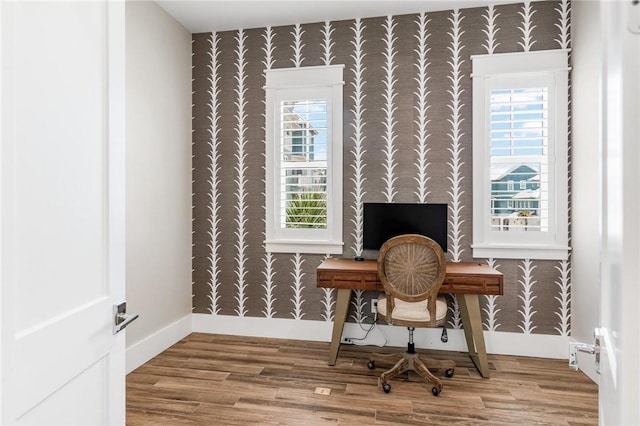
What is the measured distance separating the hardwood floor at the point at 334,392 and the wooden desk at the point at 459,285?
0.18 m

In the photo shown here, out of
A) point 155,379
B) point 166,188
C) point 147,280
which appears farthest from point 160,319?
point 166,188

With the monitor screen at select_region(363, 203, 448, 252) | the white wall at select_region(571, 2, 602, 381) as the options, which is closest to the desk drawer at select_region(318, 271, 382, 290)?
the monitor screen at select_region(363, 203, 448, 252)

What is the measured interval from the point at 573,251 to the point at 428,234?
3.84ft

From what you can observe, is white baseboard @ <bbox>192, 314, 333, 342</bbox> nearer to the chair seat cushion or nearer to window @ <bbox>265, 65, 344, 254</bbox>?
window @ <bbox>265, 65, 344, 254</bbox>

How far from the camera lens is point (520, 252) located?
3199 mm

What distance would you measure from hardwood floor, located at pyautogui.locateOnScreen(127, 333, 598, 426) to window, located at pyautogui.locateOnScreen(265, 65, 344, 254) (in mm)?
1044

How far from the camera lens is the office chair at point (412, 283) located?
2.51m

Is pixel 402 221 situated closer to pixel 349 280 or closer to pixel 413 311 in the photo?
pixel 349 280

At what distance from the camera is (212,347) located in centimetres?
334

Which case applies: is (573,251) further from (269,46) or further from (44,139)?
(44,139)

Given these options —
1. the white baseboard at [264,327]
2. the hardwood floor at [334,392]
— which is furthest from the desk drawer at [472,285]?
the white baseboard at [264,327]

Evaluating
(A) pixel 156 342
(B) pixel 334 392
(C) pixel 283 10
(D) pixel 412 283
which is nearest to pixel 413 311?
(D) pixel 412 283

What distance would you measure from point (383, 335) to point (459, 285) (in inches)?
38.9

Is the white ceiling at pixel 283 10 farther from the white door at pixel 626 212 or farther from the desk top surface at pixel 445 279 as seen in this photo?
the white door at pixel 626 212
